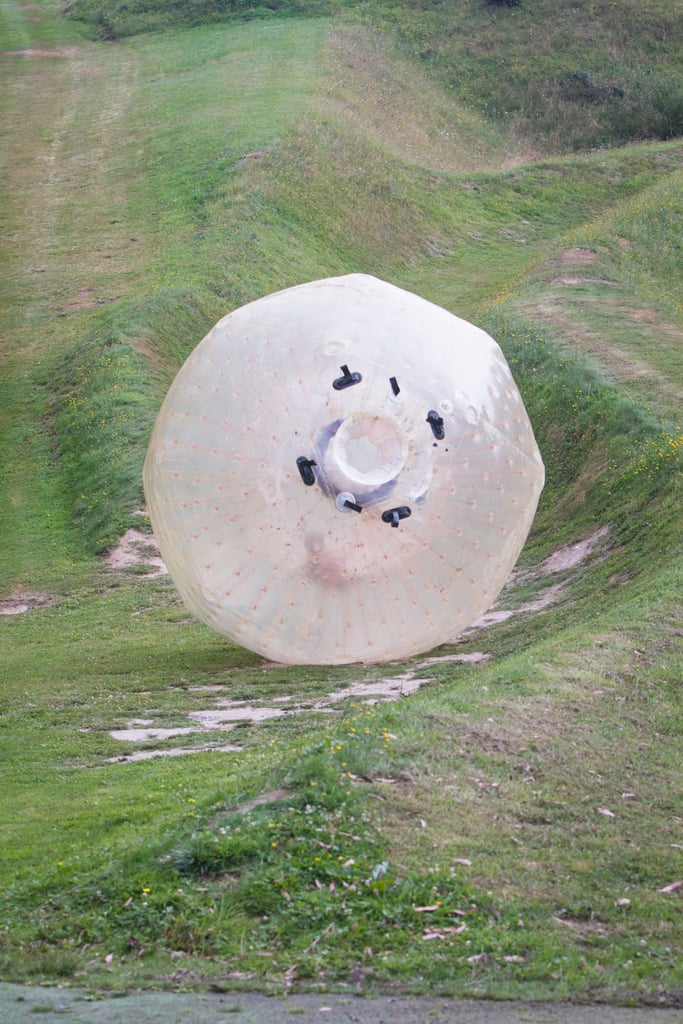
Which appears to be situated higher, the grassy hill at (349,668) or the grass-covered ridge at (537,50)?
the grass-covered ridge at (537,50)

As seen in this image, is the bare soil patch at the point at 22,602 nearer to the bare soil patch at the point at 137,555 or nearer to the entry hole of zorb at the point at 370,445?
the bare soil patch at the point at 137,555

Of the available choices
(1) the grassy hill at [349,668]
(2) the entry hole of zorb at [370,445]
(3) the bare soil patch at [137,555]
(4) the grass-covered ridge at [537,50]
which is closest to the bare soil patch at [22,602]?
(1) the grassy hill at [349,668]

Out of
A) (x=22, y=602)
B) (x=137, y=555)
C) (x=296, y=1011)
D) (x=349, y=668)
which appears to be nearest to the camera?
(x=296, y=1011)

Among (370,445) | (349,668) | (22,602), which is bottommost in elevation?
(349,668)

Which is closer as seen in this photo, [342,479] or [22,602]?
[342,479]

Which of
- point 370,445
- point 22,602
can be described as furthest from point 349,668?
point 22,602

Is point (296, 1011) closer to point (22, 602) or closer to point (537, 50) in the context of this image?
point (22, 602)

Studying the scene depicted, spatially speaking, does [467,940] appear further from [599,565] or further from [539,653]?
[599,565]
